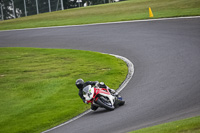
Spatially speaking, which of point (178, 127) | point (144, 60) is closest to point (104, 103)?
point (178, 127)

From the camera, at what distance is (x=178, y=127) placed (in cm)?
863

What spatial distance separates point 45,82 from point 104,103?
21.9 feet

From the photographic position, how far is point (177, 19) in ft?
97.1

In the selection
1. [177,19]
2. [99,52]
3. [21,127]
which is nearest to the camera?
[21,127]

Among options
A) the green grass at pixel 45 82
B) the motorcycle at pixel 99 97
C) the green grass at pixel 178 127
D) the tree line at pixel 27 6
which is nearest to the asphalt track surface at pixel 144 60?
the motorcycle at pixel 99 97

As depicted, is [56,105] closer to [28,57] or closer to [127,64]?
[127,64]

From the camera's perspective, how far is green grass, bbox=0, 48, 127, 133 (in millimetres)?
13734

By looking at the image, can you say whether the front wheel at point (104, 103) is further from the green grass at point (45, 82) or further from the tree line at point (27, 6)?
the tree line at point (27, 6)

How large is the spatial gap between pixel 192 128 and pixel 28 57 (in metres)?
19.0

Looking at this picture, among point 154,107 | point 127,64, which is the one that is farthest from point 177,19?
point 154,107

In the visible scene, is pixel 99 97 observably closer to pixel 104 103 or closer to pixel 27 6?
pixel 104 103

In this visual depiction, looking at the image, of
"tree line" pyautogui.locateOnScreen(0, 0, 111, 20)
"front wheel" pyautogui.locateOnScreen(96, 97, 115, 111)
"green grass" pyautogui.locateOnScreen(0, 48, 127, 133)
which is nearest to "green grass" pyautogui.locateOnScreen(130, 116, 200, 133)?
"front wheel" pyautogui.locateOnScreen(96, 97, 115, 111)

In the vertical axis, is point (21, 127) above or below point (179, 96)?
below

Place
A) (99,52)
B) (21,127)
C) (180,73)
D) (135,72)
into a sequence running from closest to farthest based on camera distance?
(21,127)
(180,73)
(135,72)
(99,52)
